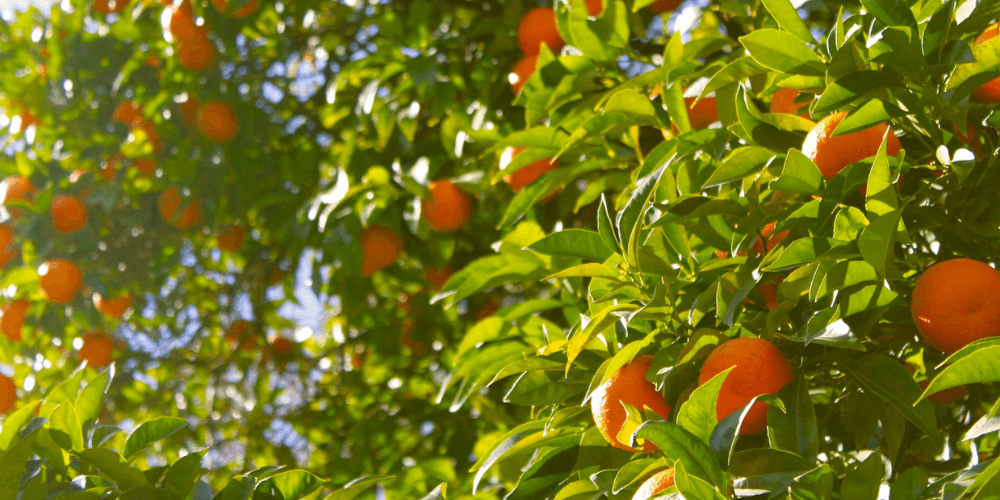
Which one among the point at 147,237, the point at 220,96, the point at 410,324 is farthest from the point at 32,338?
the point at 410,324

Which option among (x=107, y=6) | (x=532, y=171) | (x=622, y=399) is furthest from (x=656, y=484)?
(x=107, y=6)

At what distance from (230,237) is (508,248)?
1.49 m

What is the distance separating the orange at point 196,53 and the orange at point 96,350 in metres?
0.85

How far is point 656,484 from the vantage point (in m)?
0.80

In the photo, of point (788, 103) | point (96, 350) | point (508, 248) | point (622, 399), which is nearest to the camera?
point (622, 399)

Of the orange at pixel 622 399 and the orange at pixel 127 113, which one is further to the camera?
the orange at pixel 127 113

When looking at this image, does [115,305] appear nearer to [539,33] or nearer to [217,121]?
[217,121]

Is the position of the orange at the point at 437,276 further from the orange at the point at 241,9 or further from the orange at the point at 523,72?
the orange at the point at 241,9

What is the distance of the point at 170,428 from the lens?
3.59 ft

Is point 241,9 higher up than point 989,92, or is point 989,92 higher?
point 989,92

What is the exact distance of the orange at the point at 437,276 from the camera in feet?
7.36

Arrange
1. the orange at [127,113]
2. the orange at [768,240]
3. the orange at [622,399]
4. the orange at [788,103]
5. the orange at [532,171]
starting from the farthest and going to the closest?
the orange at [127,113] → the orange at [532,171] → the orange at [788,103] → the orange at [768,240] → the orange at [622,399]

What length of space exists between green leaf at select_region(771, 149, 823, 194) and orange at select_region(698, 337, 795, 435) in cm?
18

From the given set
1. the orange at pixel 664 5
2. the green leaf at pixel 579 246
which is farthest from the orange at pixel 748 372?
the orange at pixel 664 5
